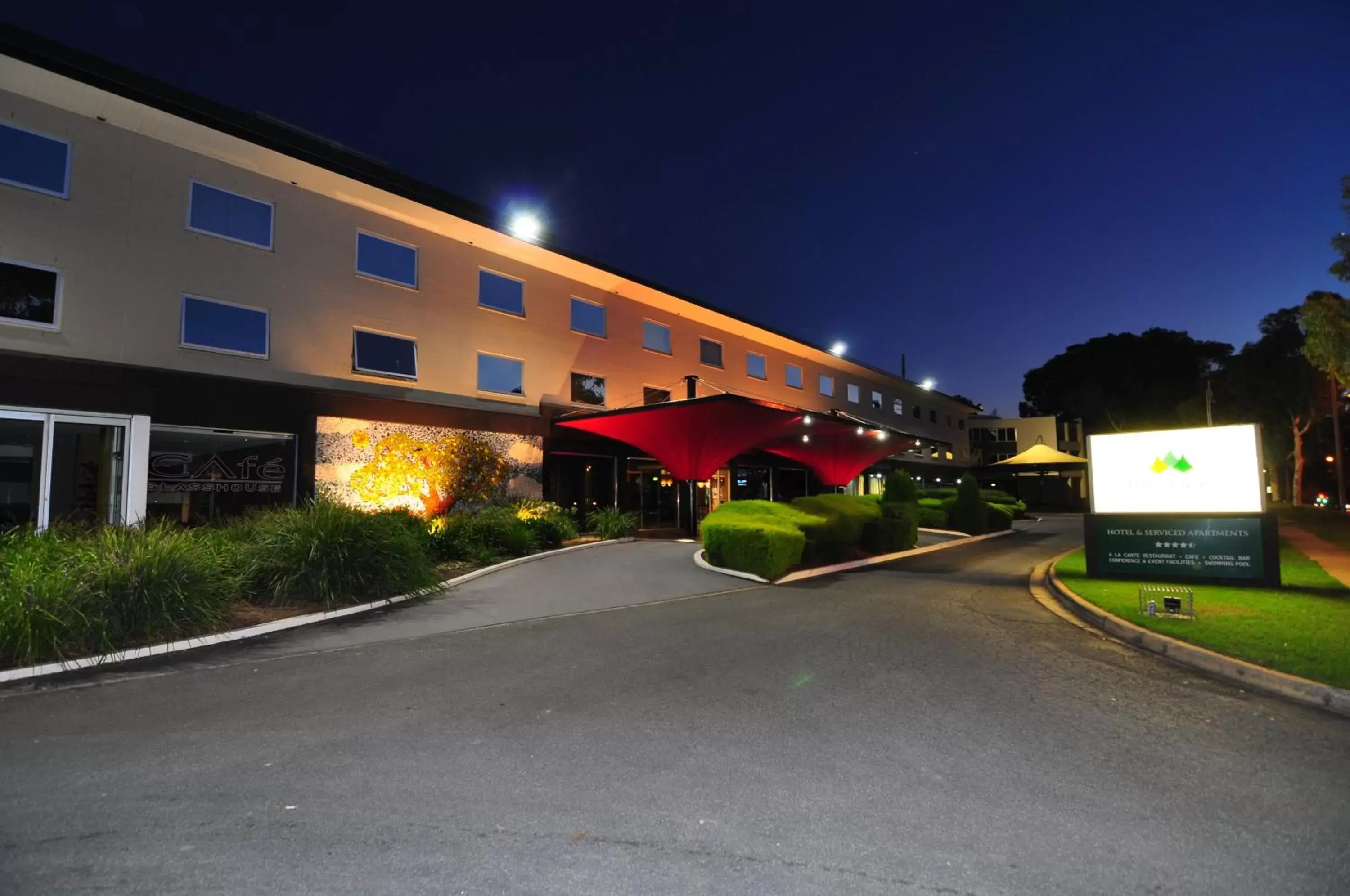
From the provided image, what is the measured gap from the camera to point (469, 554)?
1455 cm

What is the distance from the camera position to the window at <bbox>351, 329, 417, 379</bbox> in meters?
18.4

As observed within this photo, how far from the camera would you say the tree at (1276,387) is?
1689 inches

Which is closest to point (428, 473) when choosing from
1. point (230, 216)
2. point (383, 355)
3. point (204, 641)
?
point (383, 355)

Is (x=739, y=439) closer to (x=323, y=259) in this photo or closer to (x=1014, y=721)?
(x=323, y=259)

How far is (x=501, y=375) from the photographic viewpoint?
21.8m

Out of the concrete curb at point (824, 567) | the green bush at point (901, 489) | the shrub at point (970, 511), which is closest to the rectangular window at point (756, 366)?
the shrub at point (970, 511)

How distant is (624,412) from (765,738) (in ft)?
53.2

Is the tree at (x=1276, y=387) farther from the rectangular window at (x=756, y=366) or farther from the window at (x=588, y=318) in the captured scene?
the window at (x=588, y=318)

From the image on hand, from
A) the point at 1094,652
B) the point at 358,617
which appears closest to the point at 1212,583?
the point at 1094,652

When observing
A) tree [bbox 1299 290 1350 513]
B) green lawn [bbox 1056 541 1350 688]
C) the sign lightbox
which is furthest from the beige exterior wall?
tree [bbox 1299 290 1350 513]

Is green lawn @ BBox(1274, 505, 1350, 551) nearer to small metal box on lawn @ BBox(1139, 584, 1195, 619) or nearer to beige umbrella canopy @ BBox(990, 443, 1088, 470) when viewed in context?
beige umbrella canopy @ BBox(990, 443, 1088, 470)

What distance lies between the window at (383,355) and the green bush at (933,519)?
20.5 metres

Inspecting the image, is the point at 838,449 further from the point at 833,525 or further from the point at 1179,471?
the point at 1179,471

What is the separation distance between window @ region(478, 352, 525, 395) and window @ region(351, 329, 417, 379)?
2.17 metres
